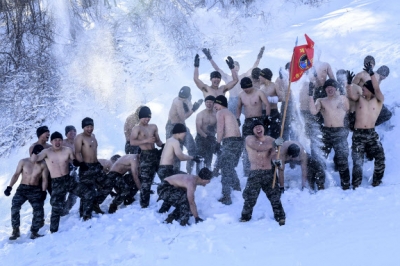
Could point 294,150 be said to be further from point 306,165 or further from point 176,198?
point 176,198

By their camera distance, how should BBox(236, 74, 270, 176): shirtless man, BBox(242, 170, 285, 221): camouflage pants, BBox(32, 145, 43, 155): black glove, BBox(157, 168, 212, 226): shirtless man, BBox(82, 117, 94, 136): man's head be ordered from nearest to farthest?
BBox(242, 170, 285, 221): camouflage pants → BBox(157, 168, 212, 226): shirtless man → BBox(32, 145, 43, 155): black glove → BBox(82, 117, 94, 136): man's head → BBox(236, 74, 270, 176): shirtless man

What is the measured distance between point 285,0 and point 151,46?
19.2 feet

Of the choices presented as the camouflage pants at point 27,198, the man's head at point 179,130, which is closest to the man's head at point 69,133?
the camouflage pants at point 27,198

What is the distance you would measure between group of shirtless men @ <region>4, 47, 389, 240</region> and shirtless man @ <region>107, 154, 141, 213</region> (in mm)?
16

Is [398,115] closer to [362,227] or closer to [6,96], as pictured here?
[362,227]

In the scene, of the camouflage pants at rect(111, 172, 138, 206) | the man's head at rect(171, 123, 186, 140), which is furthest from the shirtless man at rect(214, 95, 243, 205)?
the camouflage pants at rect(111, 172, 138, 206)

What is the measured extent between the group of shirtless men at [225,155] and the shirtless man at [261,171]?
0.01 m

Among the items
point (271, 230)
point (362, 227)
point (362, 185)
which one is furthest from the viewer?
point (362, 185)

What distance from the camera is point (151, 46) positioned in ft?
44.6

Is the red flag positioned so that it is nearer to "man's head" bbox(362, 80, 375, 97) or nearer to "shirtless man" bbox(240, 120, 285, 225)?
"man's head" bbox(362, 80, 375, 97)

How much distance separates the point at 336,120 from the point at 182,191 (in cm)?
251

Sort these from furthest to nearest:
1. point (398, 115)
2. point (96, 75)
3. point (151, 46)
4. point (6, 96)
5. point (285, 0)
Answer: point (285, 0) < point (151, 46) < point (96, 75) < point (6, 96) < point (398, 115)

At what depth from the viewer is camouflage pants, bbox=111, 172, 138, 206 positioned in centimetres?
583

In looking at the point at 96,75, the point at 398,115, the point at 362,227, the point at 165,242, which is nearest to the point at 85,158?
the point at 165,242
